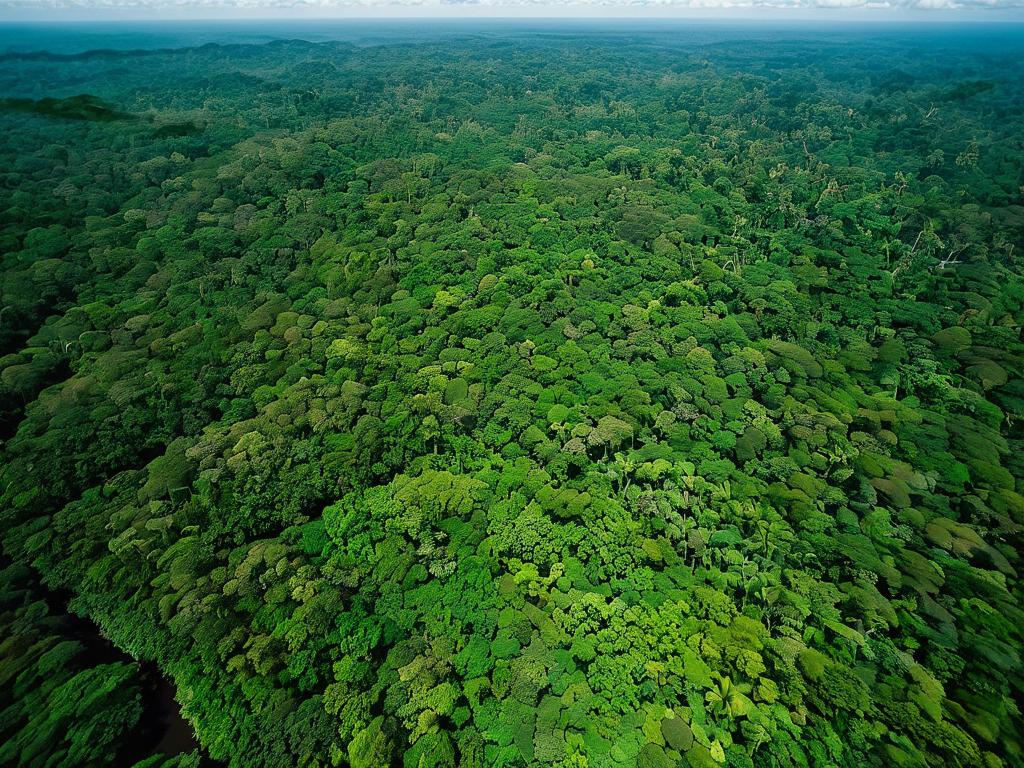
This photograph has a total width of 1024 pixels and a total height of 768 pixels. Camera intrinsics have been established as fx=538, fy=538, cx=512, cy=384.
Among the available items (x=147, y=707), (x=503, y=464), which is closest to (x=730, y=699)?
(x=503, y=464)

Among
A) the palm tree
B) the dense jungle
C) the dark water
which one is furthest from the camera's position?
the dark water

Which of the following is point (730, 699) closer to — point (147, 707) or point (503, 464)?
point (503, 464)

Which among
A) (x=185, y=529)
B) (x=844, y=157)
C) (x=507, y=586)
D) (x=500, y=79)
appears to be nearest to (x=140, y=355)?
(x=185, y=529)

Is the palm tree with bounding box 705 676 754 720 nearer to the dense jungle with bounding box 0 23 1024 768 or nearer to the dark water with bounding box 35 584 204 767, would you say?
the dense jungle with bounding box 0 23 1024 768

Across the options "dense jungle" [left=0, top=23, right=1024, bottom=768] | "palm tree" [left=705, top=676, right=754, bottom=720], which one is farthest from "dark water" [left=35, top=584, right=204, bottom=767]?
"palm tree" [left=705, top=676, right=754, bottom=720]

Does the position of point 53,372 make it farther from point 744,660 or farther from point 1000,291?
point 1000,291

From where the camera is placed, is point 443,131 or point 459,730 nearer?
point 459,730

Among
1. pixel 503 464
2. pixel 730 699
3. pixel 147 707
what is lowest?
pixel 147 707

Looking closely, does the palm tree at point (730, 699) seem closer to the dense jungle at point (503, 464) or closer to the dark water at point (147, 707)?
the dense jungle at point (503, 464)

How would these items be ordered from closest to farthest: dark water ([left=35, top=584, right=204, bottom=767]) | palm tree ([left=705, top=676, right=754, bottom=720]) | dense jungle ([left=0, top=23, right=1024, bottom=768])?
palm tree ([left=705, top=676, right=754, bottom=720])
dense jungle ([left=0, top=23, right=1024, bottom=768])
dark water ([left=35, top=584, right=204, bottom=767])

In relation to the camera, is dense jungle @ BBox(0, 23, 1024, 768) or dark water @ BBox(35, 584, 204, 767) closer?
dense jungle @ BBox(0, 23, 1024, 768)

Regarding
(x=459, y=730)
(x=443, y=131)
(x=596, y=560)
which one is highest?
(x=443, y=131)
